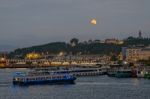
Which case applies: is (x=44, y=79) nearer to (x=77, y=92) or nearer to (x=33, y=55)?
(x=77, y=92)

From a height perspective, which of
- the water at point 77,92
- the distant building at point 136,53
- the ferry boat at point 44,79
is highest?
the distant building at point 136,53

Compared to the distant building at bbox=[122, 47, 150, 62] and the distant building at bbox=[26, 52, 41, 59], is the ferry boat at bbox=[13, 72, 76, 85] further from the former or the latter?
the distant building at bbox=[26, 52, 41, 59]

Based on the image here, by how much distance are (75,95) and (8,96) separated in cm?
416

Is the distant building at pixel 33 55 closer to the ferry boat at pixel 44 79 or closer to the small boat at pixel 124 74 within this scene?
the small boat at pixel 124 74

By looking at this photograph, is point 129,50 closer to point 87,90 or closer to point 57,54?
point 57,54

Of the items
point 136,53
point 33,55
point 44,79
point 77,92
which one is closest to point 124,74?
point 44,79

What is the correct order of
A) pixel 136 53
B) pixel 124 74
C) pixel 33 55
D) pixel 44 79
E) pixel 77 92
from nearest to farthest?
pixel 77 92 < pixel 44 79 < pixel 124 74 < pixel 136 53 < pixel 33 55

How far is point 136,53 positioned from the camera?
134 metres

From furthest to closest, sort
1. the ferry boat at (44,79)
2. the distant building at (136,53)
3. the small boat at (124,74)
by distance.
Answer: the distant building at (136,53)
the small boat at (124,74)
the ferry boat at (44,79)

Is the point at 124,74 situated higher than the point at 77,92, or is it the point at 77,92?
the point at 124,74

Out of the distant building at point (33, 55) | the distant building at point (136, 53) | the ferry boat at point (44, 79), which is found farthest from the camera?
the distant building at point (33, 55)

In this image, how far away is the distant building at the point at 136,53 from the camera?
429ft

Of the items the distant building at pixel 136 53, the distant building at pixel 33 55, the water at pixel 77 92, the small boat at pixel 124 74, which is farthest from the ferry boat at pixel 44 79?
the distant building at pixel 33 55

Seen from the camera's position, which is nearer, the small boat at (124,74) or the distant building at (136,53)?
the small boat at (124,74)
